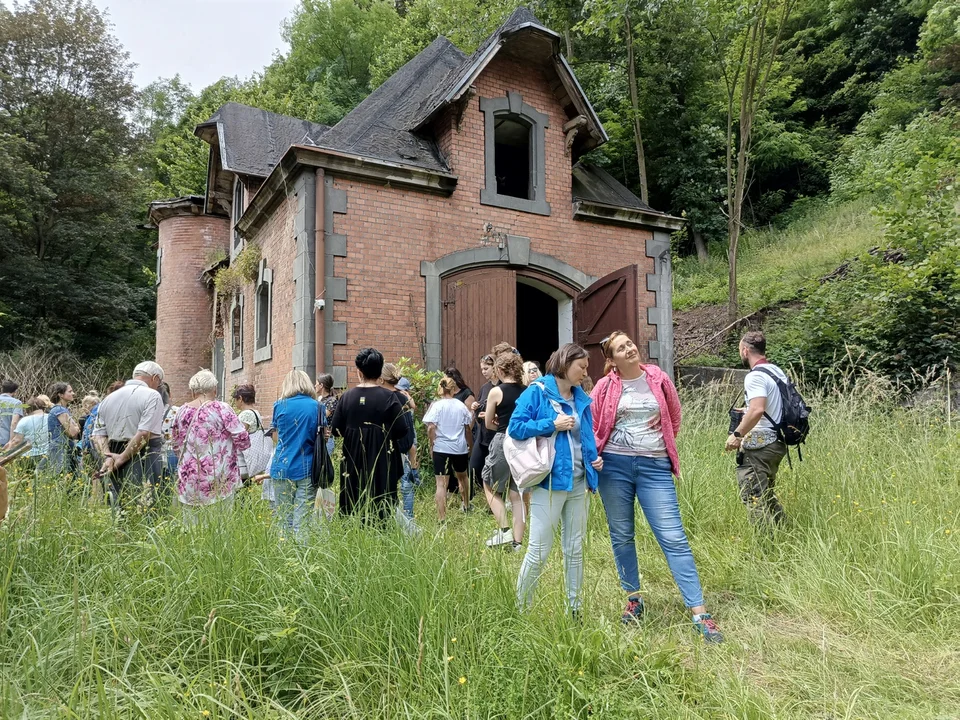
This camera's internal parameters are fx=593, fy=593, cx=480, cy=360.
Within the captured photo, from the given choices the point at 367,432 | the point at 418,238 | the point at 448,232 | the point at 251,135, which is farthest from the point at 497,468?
the point at 251,135

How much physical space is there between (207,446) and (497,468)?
253 centimetres

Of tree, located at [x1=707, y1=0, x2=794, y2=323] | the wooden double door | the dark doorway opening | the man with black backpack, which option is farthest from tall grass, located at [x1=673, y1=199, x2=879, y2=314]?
the man with black backpack

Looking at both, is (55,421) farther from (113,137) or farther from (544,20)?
(113,137)

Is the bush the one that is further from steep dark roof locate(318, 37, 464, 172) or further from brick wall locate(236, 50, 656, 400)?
steep dark roof locate(318, 37, 464, 172)

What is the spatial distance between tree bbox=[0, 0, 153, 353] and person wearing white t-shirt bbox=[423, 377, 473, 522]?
73.2 ft

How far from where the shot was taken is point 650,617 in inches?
143

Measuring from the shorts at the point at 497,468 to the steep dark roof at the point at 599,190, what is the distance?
649 cm

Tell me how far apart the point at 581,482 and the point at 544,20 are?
19.5m

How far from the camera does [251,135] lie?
15289 millimetres

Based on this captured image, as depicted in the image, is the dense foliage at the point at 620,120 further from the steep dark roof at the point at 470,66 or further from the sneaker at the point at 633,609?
the sneaker at the point at 633,609

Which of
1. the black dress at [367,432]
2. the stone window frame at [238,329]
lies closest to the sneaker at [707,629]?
the black dress at [367,432]

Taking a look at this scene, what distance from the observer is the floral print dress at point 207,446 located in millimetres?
4039

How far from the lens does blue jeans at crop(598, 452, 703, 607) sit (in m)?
3.62

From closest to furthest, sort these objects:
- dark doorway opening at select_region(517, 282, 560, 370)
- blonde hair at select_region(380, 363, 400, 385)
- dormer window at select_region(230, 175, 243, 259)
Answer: blonde hair at select_region(380, 363, 400, 385) < dark doorway opening at select_region(517, 282, 560, 370) < dormer window at select_region(230, 175, 243, 259)
